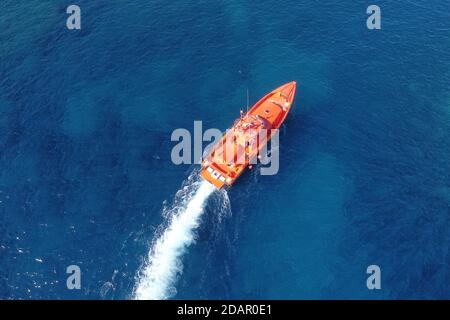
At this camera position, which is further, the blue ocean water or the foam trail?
the blue ocean water

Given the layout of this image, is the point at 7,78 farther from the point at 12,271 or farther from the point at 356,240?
the point at 356,240

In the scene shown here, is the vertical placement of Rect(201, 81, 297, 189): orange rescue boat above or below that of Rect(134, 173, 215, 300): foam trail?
above

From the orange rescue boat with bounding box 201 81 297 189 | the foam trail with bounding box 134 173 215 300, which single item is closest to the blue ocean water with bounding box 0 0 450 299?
the foam trail with bounding box 134 173 215 300

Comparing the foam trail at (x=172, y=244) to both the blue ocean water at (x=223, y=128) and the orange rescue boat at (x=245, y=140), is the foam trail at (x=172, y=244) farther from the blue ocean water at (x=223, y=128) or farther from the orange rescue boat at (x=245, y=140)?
the orange rescue boat at (x=245, y=140)

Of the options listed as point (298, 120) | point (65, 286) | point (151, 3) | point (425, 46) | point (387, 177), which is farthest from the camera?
point (151, 3)

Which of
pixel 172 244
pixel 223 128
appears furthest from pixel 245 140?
pixel 172 244

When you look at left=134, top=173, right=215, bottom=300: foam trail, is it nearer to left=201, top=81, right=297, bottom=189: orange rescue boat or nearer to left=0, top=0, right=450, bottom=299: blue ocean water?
left=0, top=0, right=450, bottom=299: blue ocean water

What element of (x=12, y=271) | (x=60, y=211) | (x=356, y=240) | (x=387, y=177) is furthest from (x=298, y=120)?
(x=12, y=271)
